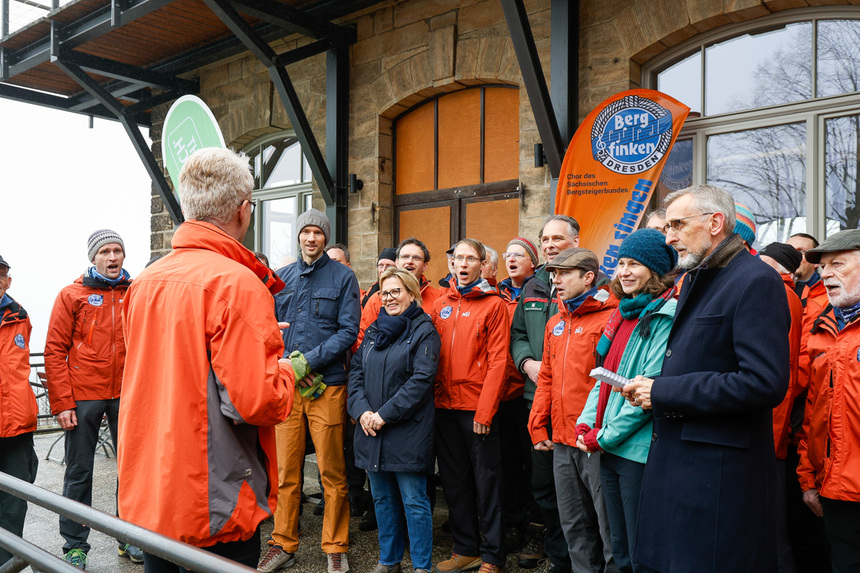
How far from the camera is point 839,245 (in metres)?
3.01

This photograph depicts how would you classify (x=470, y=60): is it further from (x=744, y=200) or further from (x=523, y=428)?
(x=523, y=428)

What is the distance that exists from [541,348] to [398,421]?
39.6 inches

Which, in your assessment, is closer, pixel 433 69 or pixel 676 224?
pixel 676 224

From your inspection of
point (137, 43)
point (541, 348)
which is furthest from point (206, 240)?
point (137, 43)

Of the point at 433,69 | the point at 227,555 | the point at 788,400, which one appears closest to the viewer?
the point at 227,555

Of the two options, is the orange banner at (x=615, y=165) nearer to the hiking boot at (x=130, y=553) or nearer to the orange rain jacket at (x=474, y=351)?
the orange rain jacket at (x=474, y=351)

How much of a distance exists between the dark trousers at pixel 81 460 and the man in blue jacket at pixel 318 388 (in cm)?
120

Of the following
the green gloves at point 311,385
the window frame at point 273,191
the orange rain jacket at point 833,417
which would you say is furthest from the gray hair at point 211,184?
the window frame at point 273,191

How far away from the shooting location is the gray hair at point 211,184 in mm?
2168

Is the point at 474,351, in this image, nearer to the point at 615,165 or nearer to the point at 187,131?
the point at 615,165

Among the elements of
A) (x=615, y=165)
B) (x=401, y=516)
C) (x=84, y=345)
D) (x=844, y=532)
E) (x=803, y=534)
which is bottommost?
(x=401, y=516)

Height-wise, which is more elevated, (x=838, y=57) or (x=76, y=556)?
(x=838, y=57)

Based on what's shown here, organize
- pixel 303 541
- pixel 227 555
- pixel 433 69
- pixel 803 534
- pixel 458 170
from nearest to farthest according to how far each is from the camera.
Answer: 1. pixel 227 555
2. pixel 803 534
3. pixel 303 541
4. pixel 433 69
5. pixel 458 170

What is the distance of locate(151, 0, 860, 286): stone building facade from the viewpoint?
19.0 feet
